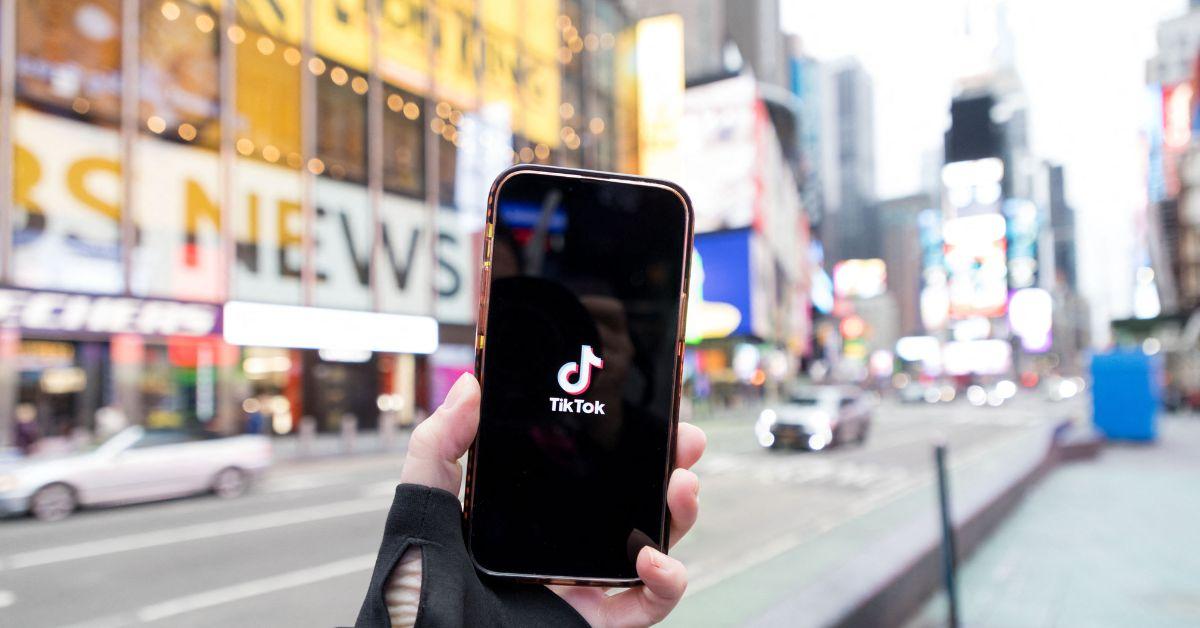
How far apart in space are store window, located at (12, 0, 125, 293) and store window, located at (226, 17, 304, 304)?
1.95 metres

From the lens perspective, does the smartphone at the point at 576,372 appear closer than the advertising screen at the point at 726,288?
Yes

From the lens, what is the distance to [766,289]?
32.5 feet

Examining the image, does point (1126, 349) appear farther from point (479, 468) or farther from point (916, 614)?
point (479, 468)

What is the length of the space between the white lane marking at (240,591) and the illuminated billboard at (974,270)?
1923 cm

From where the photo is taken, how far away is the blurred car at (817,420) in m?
14.3

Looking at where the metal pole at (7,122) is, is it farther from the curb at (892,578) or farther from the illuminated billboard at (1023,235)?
the illuminated billboard at (1023,235)

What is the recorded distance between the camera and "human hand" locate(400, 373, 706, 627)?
105 cm

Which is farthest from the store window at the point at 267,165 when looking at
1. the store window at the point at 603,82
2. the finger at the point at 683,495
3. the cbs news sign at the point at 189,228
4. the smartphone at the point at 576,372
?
the finger at the point at 683,495

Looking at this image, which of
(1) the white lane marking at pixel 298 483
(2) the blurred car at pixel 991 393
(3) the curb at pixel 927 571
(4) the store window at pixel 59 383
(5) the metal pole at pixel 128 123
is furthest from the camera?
(2) the blurred car at pixel 991 393

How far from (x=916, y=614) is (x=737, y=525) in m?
3.09

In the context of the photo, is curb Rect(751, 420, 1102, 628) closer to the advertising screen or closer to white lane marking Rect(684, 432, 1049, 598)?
white lane marking Rect(684, 432, 1049, 598)

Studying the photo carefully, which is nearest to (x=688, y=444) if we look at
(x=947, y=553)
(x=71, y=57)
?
(x=947, y=553)

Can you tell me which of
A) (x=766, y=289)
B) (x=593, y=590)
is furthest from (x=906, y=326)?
(x=593, y=590)

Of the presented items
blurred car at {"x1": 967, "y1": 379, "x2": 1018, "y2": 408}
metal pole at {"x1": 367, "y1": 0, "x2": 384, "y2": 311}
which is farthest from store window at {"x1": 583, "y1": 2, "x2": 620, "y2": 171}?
blurred car at {"x1": 967, "y1": 379, "x2": 1018, "y2": 408}
